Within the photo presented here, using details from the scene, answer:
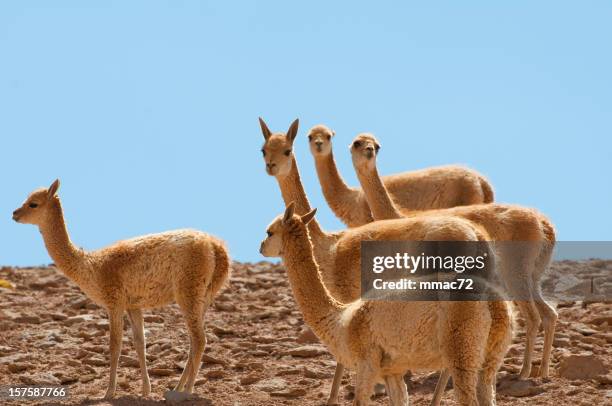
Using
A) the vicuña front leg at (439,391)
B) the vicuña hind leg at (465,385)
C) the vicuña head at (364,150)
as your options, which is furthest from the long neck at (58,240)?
the vicuña hind leg at (465,385)

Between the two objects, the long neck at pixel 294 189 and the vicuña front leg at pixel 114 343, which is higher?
the long neck at pixel 294 189

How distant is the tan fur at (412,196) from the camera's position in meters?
17.6

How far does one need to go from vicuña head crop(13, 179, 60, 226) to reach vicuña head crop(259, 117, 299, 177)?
8.97ft

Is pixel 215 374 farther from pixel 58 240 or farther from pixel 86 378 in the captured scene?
pixel 58 240

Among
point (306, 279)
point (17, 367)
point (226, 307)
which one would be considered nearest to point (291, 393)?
point (306, 279)

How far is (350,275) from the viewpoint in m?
13.0

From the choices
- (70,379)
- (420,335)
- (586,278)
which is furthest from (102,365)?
(586,278)

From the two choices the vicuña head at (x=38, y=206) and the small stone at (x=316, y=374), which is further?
Answer: the vicuña head at (x=38, y=206)

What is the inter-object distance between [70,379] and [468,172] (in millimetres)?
6905

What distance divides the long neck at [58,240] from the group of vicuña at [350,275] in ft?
0.04

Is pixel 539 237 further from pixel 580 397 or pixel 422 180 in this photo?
pixel 422 180

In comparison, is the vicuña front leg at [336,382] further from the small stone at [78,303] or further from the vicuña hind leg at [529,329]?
the small stone at [78,303]

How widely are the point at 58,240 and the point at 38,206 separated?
51 centimetres

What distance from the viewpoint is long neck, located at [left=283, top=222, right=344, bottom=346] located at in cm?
1120
